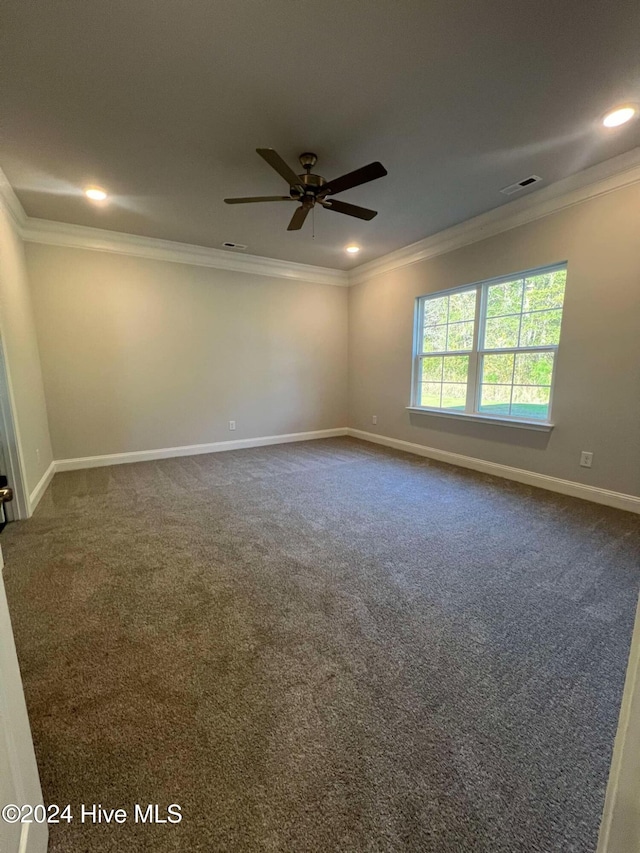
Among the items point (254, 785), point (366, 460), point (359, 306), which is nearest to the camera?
point (254, 785)

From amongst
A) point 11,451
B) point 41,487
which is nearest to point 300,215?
point 11,451

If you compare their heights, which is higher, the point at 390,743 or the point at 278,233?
the point at 278,233

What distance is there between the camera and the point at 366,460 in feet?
15.0

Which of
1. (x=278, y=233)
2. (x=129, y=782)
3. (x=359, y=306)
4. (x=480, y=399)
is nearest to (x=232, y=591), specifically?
(x=129, y=782)

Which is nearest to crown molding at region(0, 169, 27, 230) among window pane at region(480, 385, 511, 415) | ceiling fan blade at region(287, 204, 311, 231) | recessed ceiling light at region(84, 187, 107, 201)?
recessed ceiling light at region(84, 187, 107, 201)

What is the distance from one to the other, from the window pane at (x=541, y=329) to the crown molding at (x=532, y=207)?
906mm

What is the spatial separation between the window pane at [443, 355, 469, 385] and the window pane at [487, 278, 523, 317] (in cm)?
58

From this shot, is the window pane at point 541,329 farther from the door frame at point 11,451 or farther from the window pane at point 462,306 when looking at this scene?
the door frame at point 11,451

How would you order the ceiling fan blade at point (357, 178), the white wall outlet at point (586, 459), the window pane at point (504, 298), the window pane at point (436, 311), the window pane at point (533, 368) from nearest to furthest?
the ceiling fan blade at point (357, 178) < the white wall outlet at point (586, 459) < the window pane at point (533, 368) < the window pane at point (504, 298) < the window pane at point (436, 311)

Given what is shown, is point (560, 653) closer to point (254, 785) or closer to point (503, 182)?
point (254, 785)

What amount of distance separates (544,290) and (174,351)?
4325 mm

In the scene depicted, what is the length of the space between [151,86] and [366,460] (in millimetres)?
3850

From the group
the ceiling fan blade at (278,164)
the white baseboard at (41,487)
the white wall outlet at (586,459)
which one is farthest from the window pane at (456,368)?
the white baseboard at (41,487)

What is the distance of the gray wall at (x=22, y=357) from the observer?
2877mm
